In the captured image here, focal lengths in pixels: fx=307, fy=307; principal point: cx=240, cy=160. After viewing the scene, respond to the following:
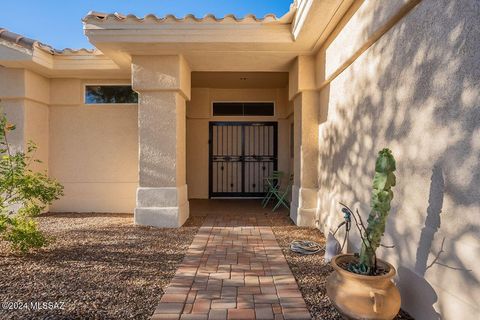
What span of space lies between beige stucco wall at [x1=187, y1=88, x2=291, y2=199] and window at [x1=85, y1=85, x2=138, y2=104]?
1.99m

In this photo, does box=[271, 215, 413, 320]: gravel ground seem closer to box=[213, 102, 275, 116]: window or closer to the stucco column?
the stucco column

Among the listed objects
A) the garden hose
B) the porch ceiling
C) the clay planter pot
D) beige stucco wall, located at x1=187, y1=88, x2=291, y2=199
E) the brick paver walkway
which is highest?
the porch ceiling

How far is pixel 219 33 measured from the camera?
4.78 metres

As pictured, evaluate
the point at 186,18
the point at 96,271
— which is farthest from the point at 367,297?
the point at 186,18

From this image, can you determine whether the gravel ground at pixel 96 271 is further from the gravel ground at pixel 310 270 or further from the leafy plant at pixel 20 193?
the gravel ground at pixel 310 270

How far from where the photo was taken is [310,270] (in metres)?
3.42

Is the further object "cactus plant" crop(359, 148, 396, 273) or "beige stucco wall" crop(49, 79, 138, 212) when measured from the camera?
"beige stucco wall" crop(49, 79, 138, 212)

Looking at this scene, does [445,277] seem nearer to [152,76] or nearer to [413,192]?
[413,192]

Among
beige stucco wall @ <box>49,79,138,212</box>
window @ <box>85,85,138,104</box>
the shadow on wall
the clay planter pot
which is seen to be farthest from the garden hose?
window @ <box>85,85,138,104</box>

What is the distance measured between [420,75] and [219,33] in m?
3.22

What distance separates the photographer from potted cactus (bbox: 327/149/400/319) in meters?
2.14

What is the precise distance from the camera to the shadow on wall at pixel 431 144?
1.89 m

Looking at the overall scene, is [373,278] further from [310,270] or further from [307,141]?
[307,141]

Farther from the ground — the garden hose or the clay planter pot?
the clay planter pot
